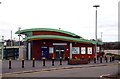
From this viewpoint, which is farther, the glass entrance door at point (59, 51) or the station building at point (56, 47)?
the glass entrance door at point (59, 51)

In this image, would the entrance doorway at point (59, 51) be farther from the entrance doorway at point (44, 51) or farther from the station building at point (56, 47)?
the entrance doorway at point (44, 51)

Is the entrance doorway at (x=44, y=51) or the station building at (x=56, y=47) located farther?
the entrance doorway at (x=44, y=51)

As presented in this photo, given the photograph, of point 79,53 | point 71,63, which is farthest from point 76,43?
point 71,63

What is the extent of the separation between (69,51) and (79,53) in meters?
1.83

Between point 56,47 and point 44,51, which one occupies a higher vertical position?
point 56,47

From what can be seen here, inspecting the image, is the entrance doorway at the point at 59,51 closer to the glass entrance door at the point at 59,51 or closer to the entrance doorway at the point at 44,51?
the glass entrance door at the point at 59,51

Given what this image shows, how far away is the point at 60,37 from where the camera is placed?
45.2m

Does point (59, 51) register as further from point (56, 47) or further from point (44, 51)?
point (44, 51)

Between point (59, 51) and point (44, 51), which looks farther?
point (44, 51)

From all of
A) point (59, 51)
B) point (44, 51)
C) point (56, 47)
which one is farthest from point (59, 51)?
point (44, 51)

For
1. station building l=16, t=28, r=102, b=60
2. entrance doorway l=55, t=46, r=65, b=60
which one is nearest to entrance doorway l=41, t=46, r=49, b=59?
station building l=16, t=28, r=102, b=60

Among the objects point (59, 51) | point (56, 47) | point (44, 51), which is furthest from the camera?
point (44, 51)

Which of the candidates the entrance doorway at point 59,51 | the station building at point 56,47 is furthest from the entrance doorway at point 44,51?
the entrance doorway at point 59,51

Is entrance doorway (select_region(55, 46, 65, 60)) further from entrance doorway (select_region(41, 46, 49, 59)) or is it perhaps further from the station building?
entrance doorway (select_region(41, 46, 49, 59))
